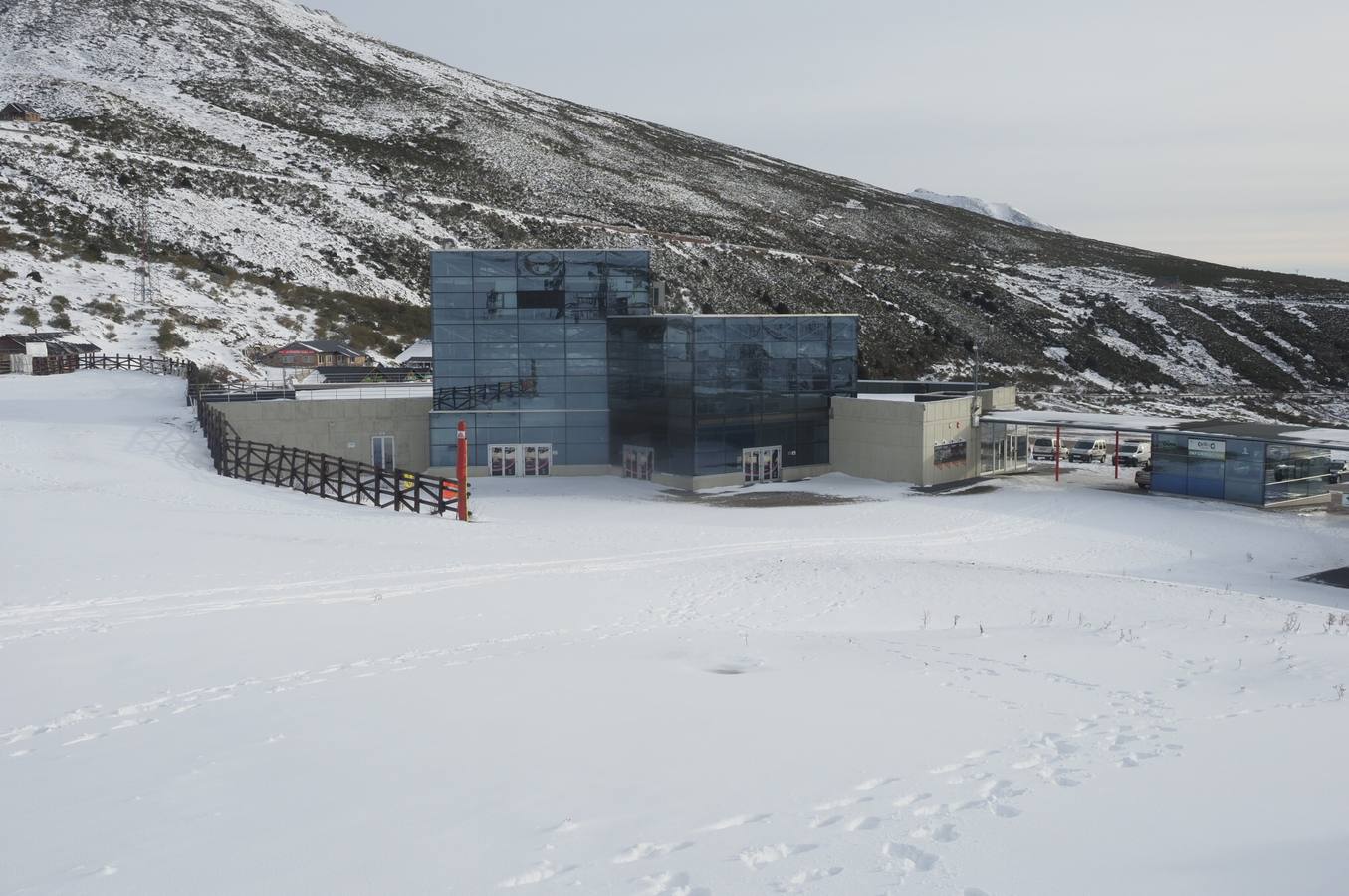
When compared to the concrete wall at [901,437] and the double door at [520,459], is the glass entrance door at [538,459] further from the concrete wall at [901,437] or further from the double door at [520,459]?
the concrete wall at [901,437]

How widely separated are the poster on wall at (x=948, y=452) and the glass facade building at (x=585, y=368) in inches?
194

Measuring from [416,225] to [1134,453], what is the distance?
71219 millimetres

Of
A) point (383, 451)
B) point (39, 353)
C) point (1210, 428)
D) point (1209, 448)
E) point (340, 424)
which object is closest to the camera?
point (1209, 448)

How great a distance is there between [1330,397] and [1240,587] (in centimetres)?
7968

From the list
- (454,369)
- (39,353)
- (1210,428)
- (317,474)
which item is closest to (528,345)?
(454,369)

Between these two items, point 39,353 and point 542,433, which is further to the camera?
point 39,353

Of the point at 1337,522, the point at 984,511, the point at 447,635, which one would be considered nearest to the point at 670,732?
the point at 447,635

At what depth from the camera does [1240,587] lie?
Result: 2412cm

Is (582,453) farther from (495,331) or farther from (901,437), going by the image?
(901,437)

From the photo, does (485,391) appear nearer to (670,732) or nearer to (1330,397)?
(670,732)

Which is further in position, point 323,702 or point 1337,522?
point 1337,522

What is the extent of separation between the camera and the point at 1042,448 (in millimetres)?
49781

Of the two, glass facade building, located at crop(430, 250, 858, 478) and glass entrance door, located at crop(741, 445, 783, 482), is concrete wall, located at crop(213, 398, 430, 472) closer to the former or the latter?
glass facade building, located at crop(430, 250, 858, 478)

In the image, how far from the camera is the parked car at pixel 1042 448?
4922cm
